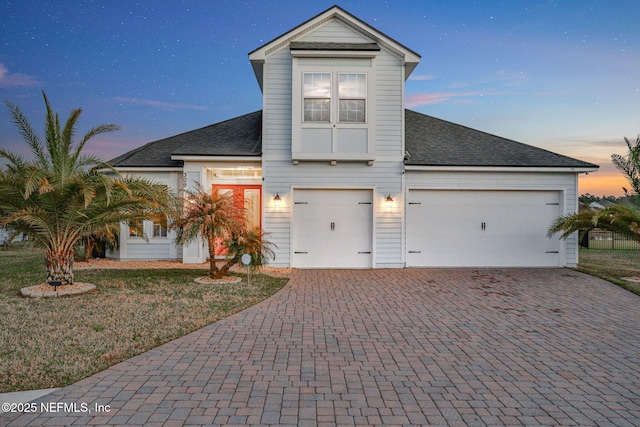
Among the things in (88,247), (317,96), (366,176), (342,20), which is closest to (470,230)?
(366,176)

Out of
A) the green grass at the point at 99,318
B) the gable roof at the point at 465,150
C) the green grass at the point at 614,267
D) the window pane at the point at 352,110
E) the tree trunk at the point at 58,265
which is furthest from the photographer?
the gable roof at the point at 465,150

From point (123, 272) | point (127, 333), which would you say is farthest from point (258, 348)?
point (123, 272)

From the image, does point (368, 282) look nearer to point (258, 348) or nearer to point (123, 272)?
point (258, 348)

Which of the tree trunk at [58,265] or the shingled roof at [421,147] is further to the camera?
the shingled roof at [421,147]

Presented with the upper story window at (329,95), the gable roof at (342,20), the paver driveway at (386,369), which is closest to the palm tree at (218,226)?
the paver driveway at (386,369)

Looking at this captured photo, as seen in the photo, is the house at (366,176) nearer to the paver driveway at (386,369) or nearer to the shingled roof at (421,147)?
the shingled roof at (421,147)

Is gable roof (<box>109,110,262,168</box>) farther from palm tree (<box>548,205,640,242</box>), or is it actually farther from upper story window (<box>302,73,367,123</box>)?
palm tree (<box>548,205,640,242</box>)

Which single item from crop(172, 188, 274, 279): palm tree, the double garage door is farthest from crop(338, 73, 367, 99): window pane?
crop(172, 188, 274, 279): palm tree

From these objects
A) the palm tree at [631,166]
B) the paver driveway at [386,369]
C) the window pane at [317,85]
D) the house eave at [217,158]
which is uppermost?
the window pane at [317,85]

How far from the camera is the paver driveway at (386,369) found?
316cm

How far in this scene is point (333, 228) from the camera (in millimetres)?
11789

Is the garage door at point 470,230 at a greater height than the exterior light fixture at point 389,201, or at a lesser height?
lesser

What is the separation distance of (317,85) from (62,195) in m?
7.30

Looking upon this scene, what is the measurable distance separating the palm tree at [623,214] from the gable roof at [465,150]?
116 centimetres
